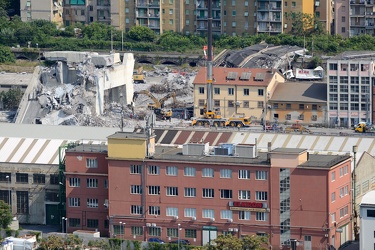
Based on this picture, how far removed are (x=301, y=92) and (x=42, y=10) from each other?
26323 millimetres

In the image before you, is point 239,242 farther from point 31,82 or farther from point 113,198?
point 31,82

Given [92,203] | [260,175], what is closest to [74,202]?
[92,203]

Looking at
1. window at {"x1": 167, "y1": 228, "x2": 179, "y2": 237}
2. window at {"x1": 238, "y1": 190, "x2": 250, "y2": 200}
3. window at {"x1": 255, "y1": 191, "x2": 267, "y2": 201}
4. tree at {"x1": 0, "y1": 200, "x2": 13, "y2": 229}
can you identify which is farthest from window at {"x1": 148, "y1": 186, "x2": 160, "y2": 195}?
tree at {"x1": 0, "y1": 200, "x2": 13, "y2": 229}

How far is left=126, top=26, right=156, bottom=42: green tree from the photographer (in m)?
107

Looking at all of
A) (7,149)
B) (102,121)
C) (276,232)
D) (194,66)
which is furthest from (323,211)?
(194,66)

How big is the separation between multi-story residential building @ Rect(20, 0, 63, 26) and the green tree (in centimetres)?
628

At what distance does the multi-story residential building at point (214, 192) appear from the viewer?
2594 inches

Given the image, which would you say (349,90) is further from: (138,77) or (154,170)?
(154,170)

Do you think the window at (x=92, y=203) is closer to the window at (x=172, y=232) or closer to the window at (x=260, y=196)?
the window at (x=172, y=232)

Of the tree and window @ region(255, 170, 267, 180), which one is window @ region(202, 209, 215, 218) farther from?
the tree

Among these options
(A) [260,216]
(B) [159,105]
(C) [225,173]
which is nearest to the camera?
(A) [260,216]

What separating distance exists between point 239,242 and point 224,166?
11.0 feet

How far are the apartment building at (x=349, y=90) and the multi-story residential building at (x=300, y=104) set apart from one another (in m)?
0.59

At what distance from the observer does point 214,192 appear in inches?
2645
